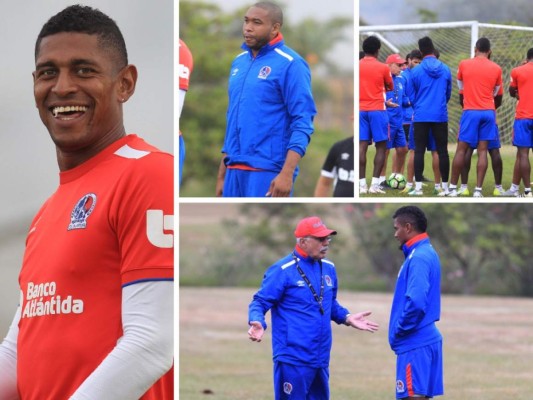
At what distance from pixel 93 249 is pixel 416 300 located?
2.29m

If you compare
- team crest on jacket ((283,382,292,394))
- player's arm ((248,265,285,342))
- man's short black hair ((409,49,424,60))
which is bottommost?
team crest on jacket ((283,382,292,394))

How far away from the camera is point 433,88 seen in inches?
179

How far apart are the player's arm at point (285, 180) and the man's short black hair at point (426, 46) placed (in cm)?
71

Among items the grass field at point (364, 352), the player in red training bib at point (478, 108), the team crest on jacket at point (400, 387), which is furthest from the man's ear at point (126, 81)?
the grass field at point (364, 352)

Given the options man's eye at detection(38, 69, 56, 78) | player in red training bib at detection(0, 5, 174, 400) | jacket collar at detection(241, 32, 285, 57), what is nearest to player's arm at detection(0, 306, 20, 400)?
player in red training bib at detection(0, 5, 174, 400)

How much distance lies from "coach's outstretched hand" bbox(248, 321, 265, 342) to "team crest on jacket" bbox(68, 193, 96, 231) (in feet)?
6.09

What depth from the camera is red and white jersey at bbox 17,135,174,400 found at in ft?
8.25

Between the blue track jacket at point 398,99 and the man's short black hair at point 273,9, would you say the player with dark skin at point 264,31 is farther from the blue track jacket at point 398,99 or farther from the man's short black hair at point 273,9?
the blue track jacket at point 398,99

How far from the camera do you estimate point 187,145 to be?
6.06 meters

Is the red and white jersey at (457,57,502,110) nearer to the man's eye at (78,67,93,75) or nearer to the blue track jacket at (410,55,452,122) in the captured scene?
the blue track jacket at (410,55,452,122)

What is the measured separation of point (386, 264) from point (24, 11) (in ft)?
15.9

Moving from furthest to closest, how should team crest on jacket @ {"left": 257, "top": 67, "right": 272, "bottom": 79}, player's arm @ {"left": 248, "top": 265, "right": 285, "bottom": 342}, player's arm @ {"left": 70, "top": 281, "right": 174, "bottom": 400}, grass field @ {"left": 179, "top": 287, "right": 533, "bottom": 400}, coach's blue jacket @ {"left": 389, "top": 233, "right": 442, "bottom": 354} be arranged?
grass field @ {"left": 179, "top": 287, "right": 533, "bottom": 400}
player's arm @ {"left": 248, "top": 265, "right": 285, "bottom": 342}
coach's blue jacket @ {"left": 389, "top": 233, "right": 442, "bottom": 354}
team crest on jacket @ {"left": 257, "top": 67, "right": 272, "bottom": 79}
player's arm @ {"left": 70, "top": 281, "right": 174, "bottom": 400}

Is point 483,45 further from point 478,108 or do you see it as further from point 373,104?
point 373,104

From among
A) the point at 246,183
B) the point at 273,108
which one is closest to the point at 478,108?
the point at 273,108
